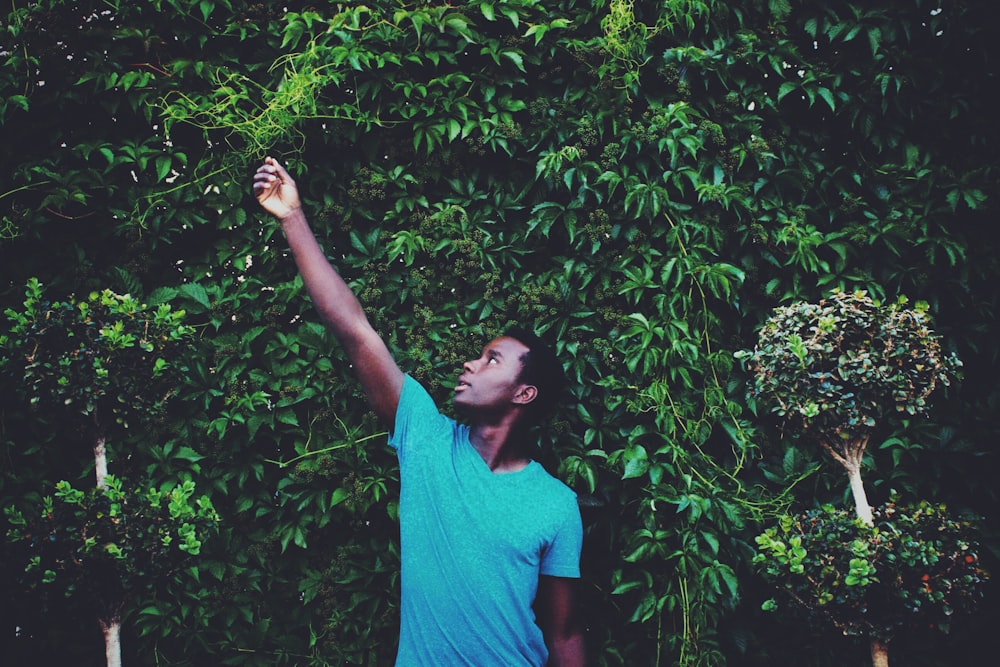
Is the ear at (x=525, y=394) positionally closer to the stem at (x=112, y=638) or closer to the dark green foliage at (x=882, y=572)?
the dark green foliage at (x=882, y=572)

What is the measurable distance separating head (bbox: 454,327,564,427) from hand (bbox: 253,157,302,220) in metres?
0.98

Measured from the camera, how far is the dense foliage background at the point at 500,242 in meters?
3.09

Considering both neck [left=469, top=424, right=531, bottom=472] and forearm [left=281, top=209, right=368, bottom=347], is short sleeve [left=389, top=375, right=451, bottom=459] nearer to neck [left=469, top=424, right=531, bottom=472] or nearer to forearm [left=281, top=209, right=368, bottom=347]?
neck [left=469, top=424, right=531, bottom=472]

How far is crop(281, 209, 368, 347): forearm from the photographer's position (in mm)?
2680

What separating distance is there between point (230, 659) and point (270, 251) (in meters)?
1.90

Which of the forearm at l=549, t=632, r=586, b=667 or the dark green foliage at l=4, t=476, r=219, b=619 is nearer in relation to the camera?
the dark green foliage at l=4, t=476, r=219, b=619

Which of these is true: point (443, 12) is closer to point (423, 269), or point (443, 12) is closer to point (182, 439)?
point (423, 269)

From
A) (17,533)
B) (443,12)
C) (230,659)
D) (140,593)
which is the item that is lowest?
(230,659)

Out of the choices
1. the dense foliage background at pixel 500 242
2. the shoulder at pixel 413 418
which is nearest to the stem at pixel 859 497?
the dense foliage background at pixel 500 242

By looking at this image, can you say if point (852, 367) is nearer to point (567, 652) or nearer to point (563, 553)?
point (563, 553)

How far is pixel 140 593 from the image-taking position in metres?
2.59

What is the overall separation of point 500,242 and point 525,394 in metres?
0.83

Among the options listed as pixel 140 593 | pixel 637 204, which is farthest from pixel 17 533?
pixel 637 204

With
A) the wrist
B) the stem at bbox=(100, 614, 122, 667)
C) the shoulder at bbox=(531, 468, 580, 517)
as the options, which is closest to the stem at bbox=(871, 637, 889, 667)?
the shoulder at bbox=(531, 468, 580, 517)
